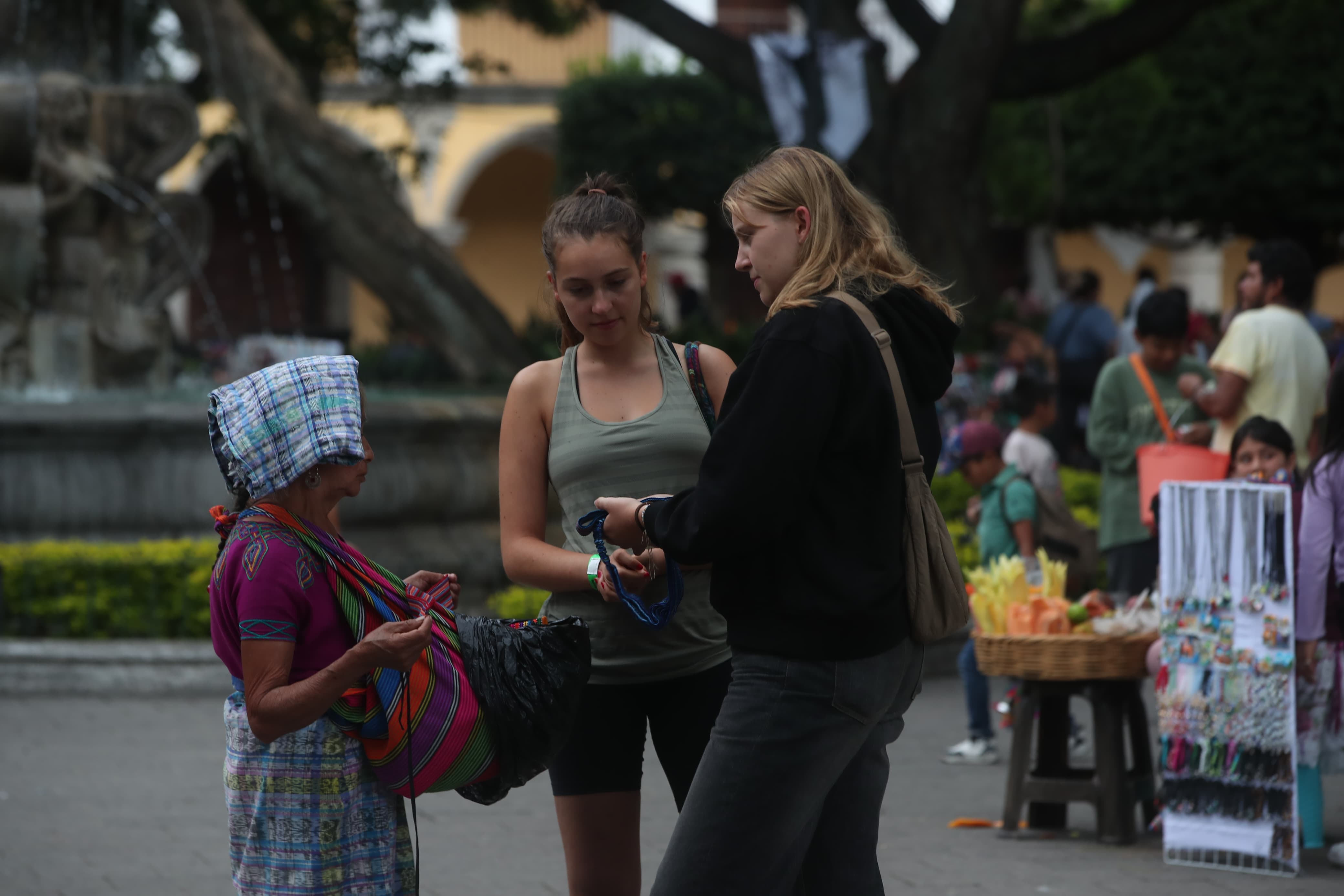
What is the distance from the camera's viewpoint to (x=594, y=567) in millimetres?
3189

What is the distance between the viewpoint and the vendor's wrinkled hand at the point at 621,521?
3039 mm

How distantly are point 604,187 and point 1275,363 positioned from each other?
11.5ft

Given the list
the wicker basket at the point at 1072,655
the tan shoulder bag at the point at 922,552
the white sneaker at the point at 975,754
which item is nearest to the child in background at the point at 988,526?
the white sneaker at the point at 975,754

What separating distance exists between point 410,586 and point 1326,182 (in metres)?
25.0

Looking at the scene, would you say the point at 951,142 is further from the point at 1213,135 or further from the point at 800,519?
the point at 1213,135

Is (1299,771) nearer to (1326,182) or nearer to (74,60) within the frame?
(74,60)

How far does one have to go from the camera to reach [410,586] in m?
3.08

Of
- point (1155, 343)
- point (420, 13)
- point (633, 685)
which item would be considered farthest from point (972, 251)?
point (633, 685)

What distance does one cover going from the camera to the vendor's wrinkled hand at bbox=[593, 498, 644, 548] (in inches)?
120

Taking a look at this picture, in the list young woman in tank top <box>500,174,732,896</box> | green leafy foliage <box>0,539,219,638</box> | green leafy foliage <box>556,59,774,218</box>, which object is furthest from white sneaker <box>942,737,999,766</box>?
green leafy foliage <box>556,59,774,218</box>

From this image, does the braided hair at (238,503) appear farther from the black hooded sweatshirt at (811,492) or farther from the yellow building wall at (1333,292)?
the yellow building wall at (1333,292)

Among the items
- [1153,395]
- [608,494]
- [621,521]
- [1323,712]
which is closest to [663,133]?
[1153,395]

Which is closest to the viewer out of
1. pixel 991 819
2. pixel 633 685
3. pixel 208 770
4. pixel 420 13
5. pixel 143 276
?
pixel 633 685

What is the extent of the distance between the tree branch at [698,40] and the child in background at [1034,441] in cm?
722
